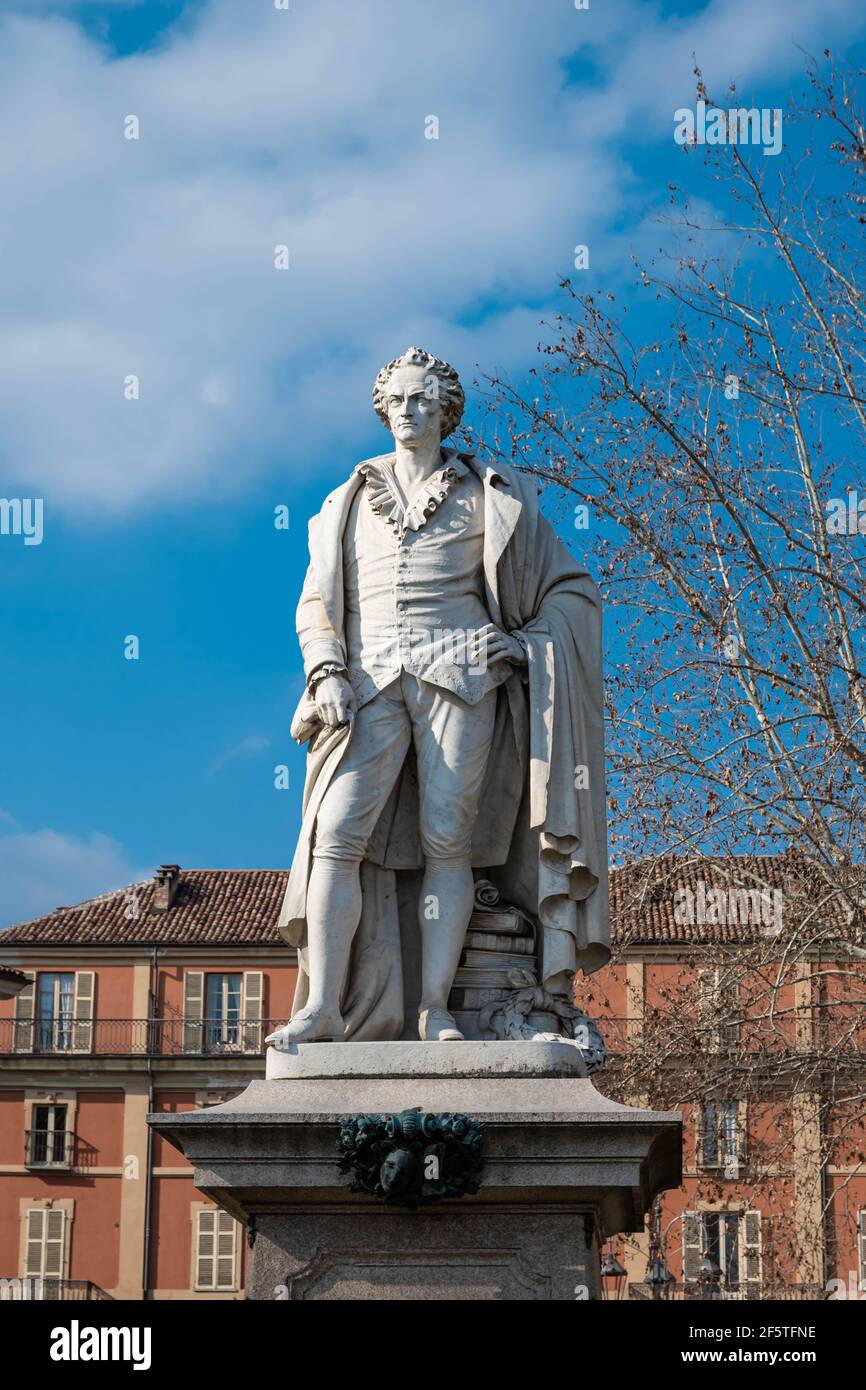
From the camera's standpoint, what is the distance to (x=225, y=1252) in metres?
54.2

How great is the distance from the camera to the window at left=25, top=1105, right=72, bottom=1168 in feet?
183

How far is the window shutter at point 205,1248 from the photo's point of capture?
53.8 meters

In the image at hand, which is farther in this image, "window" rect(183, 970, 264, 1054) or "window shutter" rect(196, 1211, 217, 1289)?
"window" rect(183, 970, 264, 1054)

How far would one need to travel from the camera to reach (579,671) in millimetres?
9422

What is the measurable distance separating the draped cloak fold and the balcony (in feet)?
151

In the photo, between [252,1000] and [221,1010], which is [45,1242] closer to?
[221,1010]

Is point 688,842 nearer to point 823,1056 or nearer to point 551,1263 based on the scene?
point 823,1056

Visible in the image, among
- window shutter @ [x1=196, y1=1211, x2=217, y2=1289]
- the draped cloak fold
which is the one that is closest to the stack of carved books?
the draped cloak fold

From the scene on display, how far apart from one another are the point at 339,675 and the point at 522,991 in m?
1.49

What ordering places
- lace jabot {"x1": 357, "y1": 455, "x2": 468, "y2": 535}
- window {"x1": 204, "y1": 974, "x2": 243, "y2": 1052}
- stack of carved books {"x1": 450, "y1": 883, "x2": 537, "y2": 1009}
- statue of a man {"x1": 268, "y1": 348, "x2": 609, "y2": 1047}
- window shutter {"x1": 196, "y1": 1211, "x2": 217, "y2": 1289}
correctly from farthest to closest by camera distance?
window {"x1": 204, "y1": 974, "x2": 243, "y2": 1052} → window shutter {"x1": 196, "y1": 1211, "x2": 217, "y2": 1289} → lace jabot {"x1": 357, "y1": 455, "x2": 468, "y2": 535} → stack of carved books {"x1": 450, "y1": 883, "x2": 537, "y2": 1009} → statue of a man {"x1": 268, "y1": 348, "x2": 609, "y2": 1047}

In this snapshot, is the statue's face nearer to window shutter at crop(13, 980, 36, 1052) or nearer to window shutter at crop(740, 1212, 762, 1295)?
window shutter at crop(740, 1212, 762, 1295)

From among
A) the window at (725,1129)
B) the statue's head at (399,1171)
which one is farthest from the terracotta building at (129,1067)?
the statue's head at (399,1171)

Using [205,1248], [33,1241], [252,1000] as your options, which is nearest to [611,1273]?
[205,1248]

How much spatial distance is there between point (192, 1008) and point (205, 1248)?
5893 millimetres
